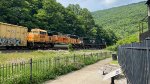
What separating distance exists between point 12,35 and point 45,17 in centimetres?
3940

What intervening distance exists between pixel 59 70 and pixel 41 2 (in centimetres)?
7101

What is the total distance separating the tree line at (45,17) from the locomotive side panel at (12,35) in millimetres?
18249

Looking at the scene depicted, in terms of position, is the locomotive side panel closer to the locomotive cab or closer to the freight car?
the freight car

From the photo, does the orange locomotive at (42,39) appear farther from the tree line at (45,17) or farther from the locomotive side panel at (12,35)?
the tree line at (45,17)

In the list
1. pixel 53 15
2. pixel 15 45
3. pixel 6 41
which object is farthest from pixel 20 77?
pixel 53 15

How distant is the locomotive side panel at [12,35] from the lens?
127 ft

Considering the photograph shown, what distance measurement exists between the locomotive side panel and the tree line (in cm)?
1825

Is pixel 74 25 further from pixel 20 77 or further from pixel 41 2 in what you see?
pixel 20 77

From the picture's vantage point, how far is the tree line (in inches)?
2574

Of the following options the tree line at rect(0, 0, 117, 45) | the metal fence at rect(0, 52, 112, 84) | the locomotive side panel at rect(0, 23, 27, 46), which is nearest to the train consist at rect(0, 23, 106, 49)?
the locomotive side panel at rect(0, 23, 27, 46)

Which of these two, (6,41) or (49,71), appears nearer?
(49,71)

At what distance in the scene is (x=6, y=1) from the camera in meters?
67.5

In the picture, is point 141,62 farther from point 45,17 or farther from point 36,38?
point 45,17

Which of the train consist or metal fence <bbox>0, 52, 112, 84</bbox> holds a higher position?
the train consist
